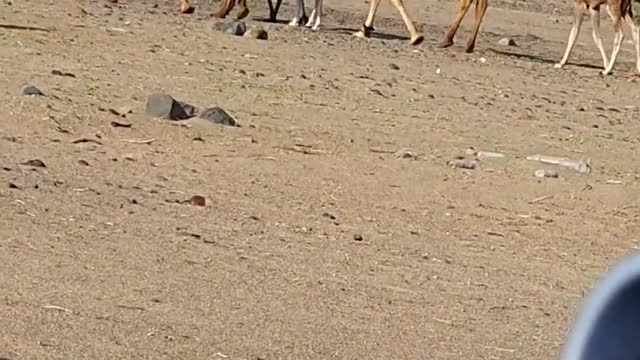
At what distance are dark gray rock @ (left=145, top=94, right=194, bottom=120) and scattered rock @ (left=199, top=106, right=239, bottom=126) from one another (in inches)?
6.5

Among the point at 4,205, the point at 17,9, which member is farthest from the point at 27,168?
the point at 17,9

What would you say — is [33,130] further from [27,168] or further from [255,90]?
[255,90]

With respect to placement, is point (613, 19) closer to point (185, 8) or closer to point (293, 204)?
point (185, 8)

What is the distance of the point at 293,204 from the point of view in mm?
10039

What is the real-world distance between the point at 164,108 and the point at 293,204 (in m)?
3.14

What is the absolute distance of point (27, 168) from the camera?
33.5ft

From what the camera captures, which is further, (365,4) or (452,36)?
(365,4)

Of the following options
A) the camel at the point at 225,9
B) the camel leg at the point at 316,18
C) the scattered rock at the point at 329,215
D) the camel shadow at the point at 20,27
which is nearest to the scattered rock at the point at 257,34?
the camel shadow at the point at 20,27

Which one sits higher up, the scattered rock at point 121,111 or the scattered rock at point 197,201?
the scattered rock at point 197,201

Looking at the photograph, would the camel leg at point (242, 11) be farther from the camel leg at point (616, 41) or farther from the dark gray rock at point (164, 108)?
the dark gray rock at point (164, 108)

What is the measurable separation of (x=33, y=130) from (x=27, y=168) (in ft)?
5.20

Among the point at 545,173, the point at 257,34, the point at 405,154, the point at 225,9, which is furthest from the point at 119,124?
the point at 225,9

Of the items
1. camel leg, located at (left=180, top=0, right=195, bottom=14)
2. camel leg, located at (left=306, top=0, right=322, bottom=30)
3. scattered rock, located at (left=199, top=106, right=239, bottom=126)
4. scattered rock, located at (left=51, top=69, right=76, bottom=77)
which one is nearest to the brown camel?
camel leg, located at (left=180, top=0, right=195, bottom=14)

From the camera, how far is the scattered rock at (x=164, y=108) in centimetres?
1288
